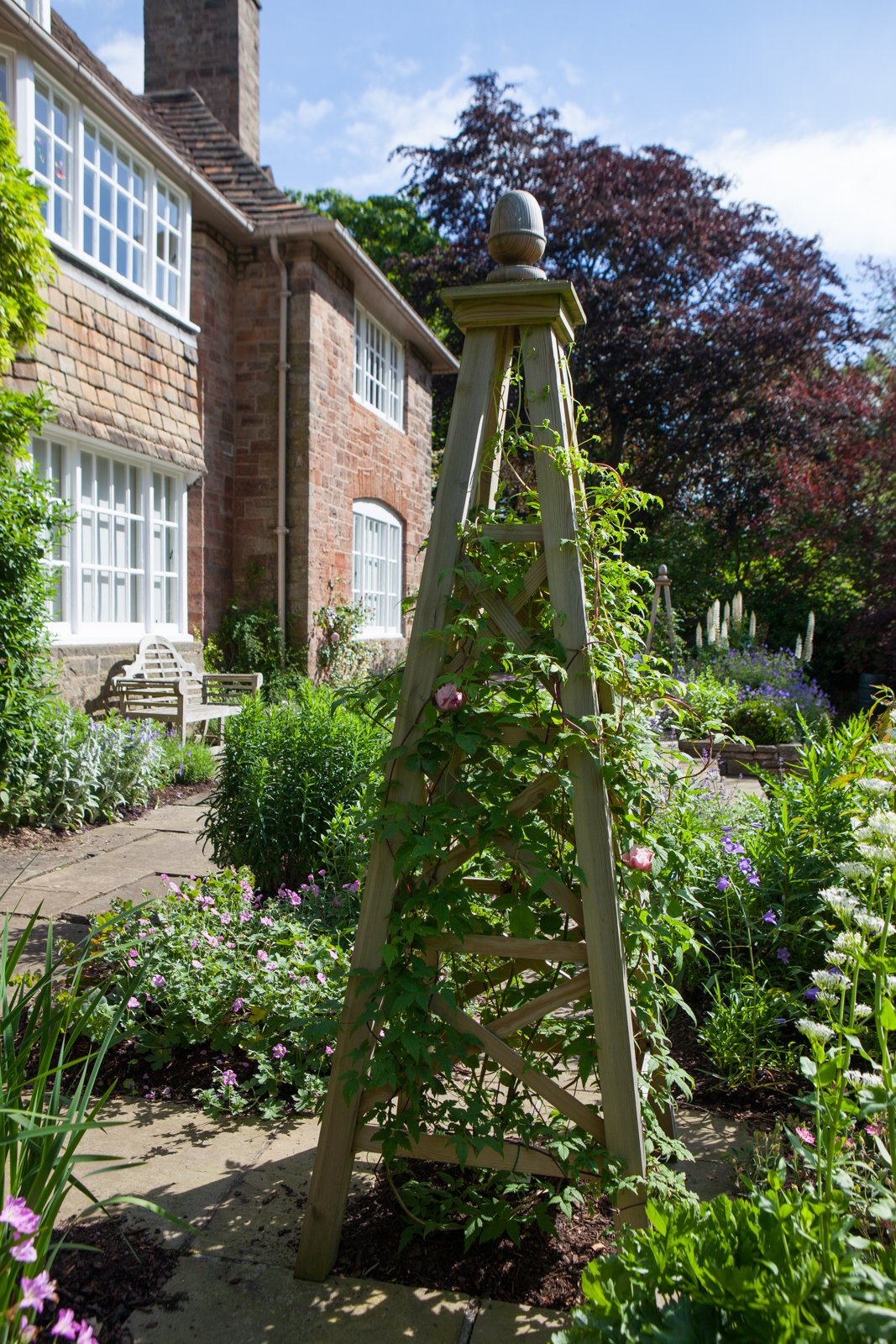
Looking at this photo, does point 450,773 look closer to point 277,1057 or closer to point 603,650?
point 603,650

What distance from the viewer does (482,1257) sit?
186 cm

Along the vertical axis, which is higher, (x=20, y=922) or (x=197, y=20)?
(x=197, y=20)

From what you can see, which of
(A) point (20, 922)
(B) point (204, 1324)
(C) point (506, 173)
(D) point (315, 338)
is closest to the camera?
(B) point (204, 1324)

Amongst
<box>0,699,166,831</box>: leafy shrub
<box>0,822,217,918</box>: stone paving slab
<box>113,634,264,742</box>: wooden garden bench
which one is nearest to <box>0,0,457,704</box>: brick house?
<box>113,634,264,742</box>: wooden garden bench

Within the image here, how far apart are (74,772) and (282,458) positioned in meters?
5.54

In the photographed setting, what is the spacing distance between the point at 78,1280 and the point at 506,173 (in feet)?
68.4

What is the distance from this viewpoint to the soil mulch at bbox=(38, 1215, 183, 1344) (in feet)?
5.30

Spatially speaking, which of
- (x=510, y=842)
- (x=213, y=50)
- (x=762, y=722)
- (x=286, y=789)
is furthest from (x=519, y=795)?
(x=213, y=50)

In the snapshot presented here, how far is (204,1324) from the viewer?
164 centimetres

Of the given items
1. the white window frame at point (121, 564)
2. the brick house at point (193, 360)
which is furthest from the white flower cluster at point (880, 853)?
the brick house at point (193, 360)

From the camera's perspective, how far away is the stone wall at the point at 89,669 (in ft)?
23.9

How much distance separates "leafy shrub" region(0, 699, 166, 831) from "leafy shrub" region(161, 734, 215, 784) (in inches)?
18.2

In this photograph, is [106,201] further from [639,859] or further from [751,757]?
[639,859]

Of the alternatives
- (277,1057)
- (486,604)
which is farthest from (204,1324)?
(486,604)
